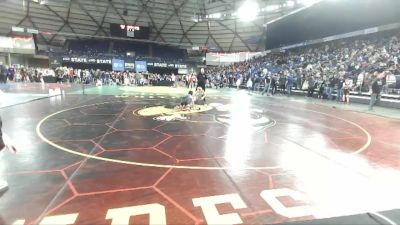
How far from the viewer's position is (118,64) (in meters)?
40.9

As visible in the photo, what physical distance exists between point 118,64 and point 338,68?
30545 millimetres

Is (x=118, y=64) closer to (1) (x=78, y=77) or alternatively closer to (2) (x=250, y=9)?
(1) (x=78, y=77)

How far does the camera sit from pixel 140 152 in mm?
5215

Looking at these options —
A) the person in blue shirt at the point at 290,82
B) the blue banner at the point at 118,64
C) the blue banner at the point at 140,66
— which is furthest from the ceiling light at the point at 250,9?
the blue banner at the point at 118,64

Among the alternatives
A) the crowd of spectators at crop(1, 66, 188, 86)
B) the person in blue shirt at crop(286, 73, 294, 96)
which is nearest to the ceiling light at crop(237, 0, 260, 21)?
the person in blue shirt at crop(286, 73, 294, 96)

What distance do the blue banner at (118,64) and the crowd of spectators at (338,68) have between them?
1868 cm

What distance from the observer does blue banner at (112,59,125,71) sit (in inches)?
1606

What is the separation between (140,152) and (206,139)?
1.70 m

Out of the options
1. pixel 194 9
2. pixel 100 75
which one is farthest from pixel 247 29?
pixel 100 75

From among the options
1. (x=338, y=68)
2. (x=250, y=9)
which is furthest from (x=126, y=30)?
(x=338, y=68)

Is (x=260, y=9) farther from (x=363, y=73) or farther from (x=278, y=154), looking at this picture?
(x=278, y=154)

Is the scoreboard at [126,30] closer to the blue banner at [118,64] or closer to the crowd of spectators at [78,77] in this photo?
the blue banner at [118,64]

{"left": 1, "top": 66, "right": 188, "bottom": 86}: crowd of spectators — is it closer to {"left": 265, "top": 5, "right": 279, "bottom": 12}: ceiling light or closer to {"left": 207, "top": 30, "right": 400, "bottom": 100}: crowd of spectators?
{"left": 207, "top": 30, "right": 400, "bottom": 100}: crowd of spectators

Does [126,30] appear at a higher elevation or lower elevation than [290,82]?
higher
